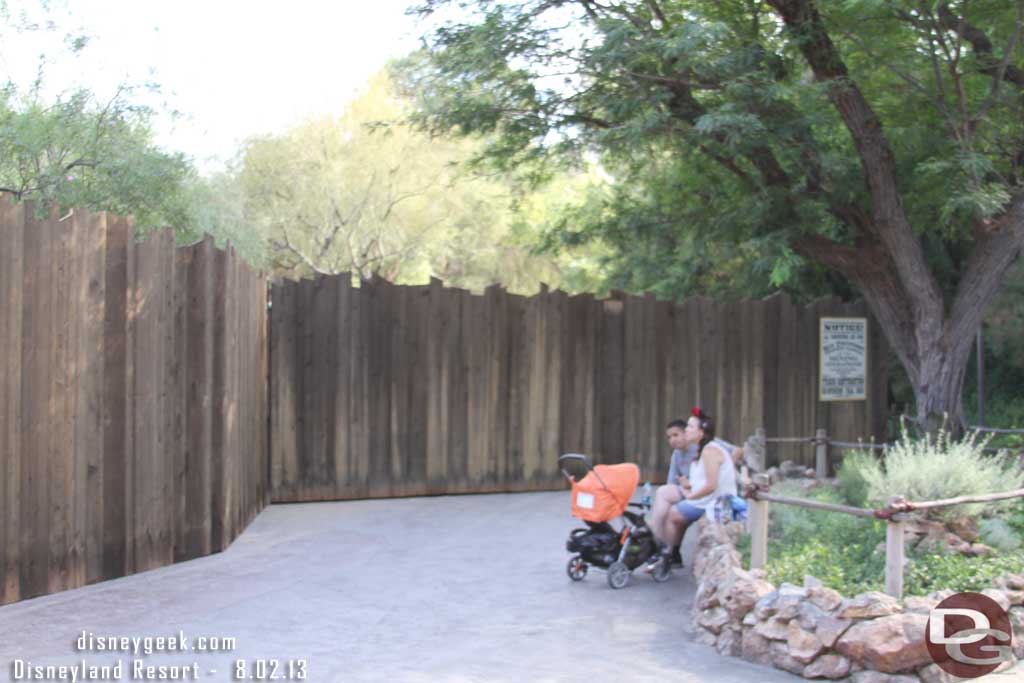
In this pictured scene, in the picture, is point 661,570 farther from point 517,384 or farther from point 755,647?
point 517,384

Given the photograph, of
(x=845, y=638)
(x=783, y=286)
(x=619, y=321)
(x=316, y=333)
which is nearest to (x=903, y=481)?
(x=845, y=638)

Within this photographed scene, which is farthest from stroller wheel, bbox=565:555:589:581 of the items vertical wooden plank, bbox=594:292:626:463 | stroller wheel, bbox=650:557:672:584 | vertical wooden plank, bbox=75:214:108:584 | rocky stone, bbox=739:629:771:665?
vertical wooden plank, bbox=594:292:626:463

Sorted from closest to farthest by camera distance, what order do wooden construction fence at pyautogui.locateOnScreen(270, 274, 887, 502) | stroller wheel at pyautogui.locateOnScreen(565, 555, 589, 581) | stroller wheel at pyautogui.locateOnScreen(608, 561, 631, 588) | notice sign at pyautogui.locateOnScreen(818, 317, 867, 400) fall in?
stroller wheel at pyautogui.locateOnScreen(608, 561, 631, 588)
stroller wheel at pyautogui.locateOnScreen(565, 555, 589, 581)
wooden construction fence at pyautogui.locateOnScreen(270, 274, 887, 502)
notice sign at pyautogui.locateOnScreen(818, 317, 867, 400)

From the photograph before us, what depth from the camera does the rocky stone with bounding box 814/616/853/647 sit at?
5.86m

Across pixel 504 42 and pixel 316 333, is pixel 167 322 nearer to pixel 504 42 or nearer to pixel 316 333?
pixel 316 333

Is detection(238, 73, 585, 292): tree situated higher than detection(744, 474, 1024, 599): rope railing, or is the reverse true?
detection(238, 73, 585, 292): tree

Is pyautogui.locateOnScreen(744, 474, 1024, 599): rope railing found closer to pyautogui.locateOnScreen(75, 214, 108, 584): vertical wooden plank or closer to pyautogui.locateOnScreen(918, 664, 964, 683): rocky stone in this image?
pyautogui.locateOnScreen(918, 664, 964, 683): rocky stone

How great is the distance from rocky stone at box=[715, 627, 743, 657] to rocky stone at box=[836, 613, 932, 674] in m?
0.66

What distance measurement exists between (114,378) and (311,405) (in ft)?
13.2

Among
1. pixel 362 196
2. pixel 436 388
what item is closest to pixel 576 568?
pixel 436 388

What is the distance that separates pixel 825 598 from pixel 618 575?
2022mm

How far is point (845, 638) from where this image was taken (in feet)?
19.1

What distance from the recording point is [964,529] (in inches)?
294

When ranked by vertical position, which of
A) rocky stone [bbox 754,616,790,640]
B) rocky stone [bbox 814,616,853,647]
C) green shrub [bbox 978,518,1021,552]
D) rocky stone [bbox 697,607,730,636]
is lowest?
rocky stone [bbox 697,607,730,636]
